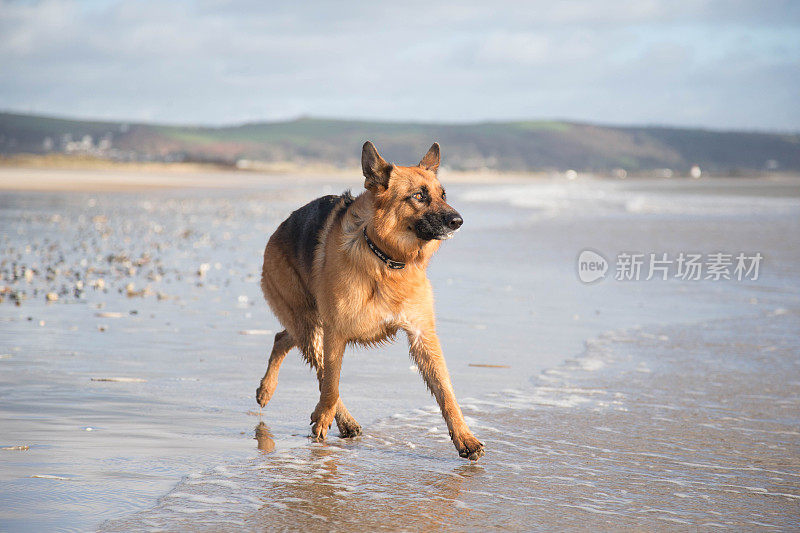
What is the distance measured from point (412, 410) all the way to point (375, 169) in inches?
74.6

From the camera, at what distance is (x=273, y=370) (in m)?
5.98

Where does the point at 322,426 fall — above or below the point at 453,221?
below

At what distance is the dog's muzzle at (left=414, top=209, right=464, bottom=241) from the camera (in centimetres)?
493

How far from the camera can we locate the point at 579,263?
15344mm

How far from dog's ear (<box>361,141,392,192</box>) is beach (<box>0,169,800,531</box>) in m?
1.63

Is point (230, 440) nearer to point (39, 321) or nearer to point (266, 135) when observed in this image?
point (39, 321)

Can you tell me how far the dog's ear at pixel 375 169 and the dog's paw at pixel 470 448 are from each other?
1.60m

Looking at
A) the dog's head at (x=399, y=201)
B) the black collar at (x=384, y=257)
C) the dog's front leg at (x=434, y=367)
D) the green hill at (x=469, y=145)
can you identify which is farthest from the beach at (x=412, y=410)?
the green hill at (x=469, y=145)

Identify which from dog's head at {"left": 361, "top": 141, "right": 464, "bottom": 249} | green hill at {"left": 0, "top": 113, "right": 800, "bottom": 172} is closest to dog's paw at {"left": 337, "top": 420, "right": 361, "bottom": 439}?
dog's head at {"left": 361, "top": 141, "right": 464, "bottom": 249}

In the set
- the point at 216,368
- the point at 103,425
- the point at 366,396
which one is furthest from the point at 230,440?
the point at 216,368

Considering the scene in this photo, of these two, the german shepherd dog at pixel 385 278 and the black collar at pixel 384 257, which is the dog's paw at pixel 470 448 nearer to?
the german shepherd dog at pixel 385 278

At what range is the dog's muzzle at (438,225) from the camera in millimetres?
4930

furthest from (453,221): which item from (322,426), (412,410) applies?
(412,410)

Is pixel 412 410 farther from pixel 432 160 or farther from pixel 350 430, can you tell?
pixel 432 160
